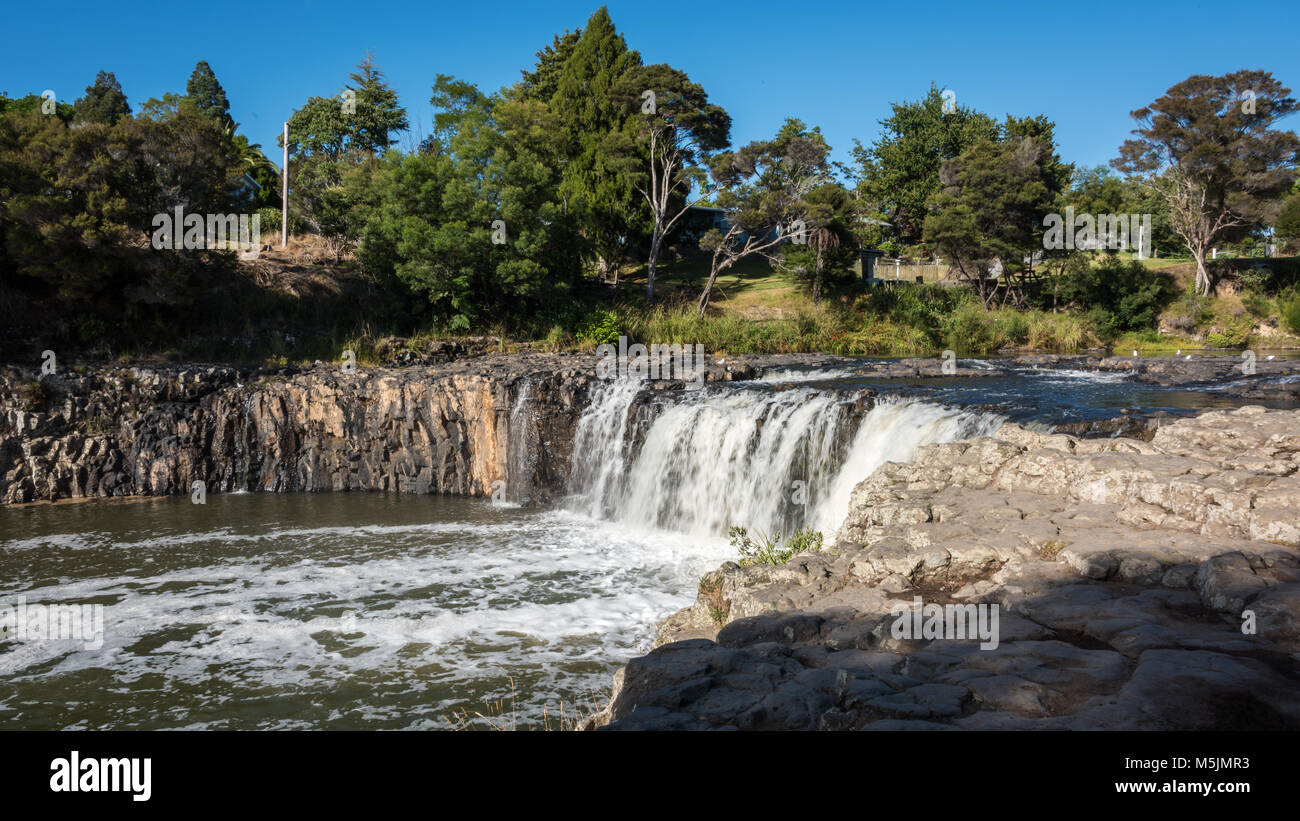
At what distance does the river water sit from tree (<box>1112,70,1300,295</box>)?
18.1 m

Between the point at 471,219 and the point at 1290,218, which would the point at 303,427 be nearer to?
the point at 471,219

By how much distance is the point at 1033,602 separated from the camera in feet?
16.2

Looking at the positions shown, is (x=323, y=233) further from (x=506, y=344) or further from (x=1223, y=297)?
(x=1223, y=297)

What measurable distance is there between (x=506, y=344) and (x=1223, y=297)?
26.8 metres

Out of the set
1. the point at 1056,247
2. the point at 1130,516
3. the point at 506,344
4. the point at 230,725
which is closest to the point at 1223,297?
the point at 1056,247

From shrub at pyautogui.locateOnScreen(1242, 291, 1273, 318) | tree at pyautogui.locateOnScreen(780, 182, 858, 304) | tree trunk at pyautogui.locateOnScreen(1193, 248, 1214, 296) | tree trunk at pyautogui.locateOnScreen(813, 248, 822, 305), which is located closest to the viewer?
tree at pyautogui.locateOnScreen(780, 182, 858, 304)

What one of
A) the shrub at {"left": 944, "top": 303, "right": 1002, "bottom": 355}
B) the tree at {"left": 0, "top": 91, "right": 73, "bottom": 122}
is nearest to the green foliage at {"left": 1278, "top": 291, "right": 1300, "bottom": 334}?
the shrub at {"left": 944, "top": 303, "right": 1002, "bottom": 355}

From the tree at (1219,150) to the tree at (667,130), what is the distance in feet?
54.5

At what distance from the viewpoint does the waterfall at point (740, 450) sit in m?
11.1

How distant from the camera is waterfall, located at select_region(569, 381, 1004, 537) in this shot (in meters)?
11.1

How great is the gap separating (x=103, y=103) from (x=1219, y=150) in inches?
1477

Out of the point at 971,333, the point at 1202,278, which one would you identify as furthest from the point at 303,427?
the point at 1202,278

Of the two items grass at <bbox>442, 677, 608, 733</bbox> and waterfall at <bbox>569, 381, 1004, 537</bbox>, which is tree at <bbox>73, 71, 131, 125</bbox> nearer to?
waterfall at <bbox>569, 381, 1004, 537</bbox>

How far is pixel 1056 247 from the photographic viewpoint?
30734 millimetres
